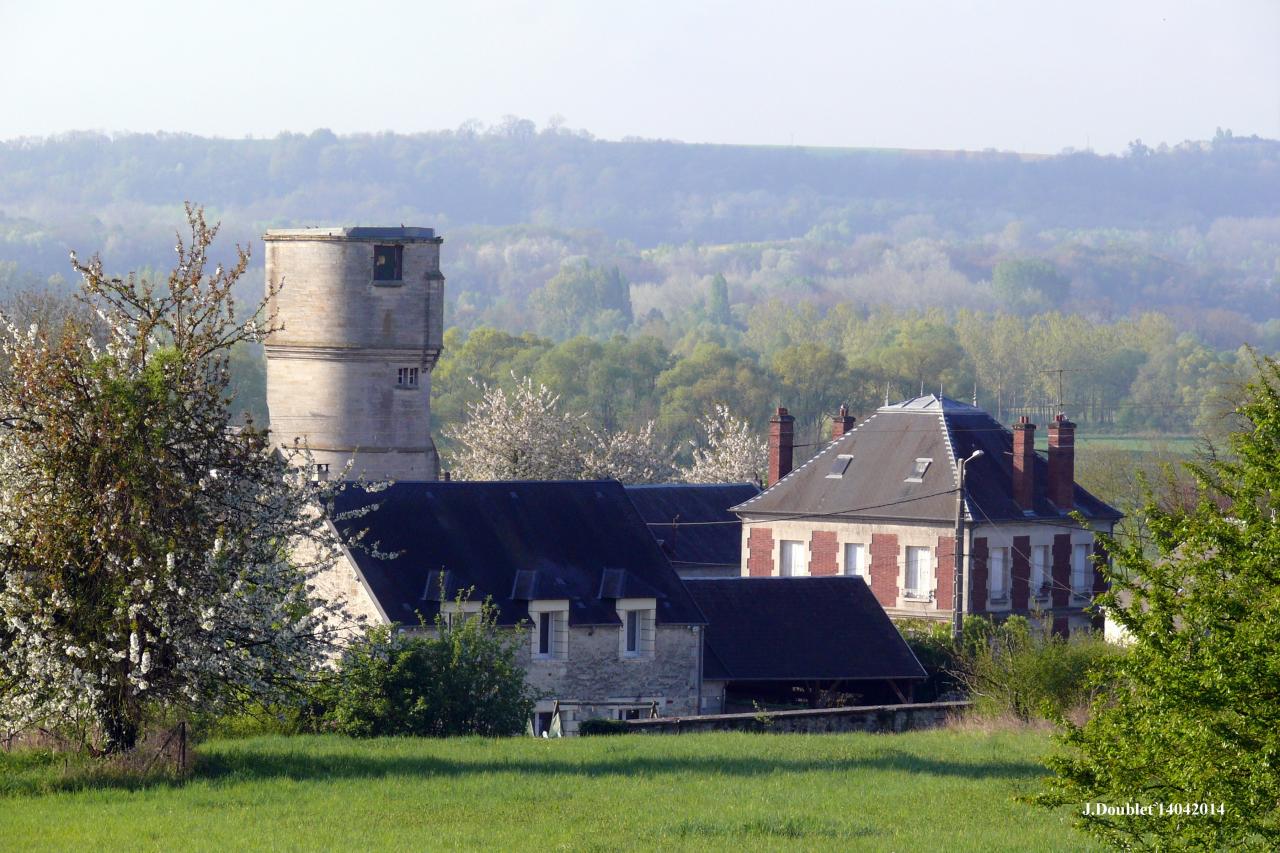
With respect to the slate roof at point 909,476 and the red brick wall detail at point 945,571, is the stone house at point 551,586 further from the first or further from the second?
the slate roof at point 909,476

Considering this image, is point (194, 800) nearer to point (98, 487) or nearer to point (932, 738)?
point (98, 487)

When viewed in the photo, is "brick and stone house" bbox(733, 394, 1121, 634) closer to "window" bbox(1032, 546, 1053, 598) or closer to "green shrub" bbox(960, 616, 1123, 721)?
"window" bbox(1032, 546, 1053, 598)

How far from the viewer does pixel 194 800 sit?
60.3ft

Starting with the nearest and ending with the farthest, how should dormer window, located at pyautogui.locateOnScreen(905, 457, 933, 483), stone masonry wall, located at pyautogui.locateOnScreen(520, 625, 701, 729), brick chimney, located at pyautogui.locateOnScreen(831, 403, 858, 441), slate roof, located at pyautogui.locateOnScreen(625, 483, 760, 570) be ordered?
stone masonry wall, located at pyautogui.locateOnScreen(520, 625, 701, 729)
dormer window, located at pyautogui.locateOnScreen(905, 457, 933, 483)
slate roof, located at pyautogui.locateOnScreen(625, 483, 760, 570)
brick chimney, located at pyautogui.locateOnScreen(831, 403, 858, 441)

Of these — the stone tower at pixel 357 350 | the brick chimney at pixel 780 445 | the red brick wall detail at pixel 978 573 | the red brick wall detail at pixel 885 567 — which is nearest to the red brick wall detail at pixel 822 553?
the red brick wall detail at pixel 885 567

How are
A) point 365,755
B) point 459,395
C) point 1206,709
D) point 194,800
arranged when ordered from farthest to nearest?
point 459,395 → point 365,755 → point 194,800 → point 1206,709

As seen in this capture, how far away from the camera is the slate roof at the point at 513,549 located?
32.3 metres

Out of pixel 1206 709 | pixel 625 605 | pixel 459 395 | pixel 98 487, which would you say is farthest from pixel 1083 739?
pixel 459 395

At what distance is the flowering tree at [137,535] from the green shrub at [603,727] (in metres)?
8.08

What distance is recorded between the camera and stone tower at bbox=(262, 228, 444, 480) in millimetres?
43344

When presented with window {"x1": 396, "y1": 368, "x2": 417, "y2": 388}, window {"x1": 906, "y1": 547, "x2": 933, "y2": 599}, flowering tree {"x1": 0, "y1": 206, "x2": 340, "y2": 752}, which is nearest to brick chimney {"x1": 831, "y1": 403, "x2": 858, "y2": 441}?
window {"x1": 906, "y1": 547, "x2": 933, "y2": 599}

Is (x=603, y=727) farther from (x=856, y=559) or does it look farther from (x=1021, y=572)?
(x=1021, y=572)

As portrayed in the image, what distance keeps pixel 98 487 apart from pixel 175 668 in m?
1.93

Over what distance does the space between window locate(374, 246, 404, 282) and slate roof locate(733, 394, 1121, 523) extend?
10567 millimetres
